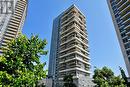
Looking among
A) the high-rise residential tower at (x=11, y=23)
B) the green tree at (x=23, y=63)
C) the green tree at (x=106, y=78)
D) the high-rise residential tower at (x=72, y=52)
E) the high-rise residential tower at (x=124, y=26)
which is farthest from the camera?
the high-rise residential tower at (x=11, y=23)

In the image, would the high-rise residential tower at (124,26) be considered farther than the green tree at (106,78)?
Yes

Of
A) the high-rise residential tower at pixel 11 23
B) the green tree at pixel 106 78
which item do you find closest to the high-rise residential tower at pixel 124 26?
the green tree at pixel 106 78

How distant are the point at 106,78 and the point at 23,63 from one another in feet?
54.0

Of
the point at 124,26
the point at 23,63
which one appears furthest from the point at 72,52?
the point at 23,63

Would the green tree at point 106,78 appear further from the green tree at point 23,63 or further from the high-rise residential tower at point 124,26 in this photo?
the high-rise residential tower at point 124,26

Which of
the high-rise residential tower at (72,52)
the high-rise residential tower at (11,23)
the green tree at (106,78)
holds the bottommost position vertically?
the green tree at (106,78)

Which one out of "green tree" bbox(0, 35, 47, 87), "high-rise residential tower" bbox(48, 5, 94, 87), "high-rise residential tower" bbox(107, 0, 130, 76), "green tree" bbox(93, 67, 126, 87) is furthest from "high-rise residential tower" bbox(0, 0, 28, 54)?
"green tree" bbox(0, 35, 47, 87)

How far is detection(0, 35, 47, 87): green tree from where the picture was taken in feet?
31.5

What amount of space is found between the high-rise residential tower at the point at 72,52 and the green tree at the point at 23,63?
33.0m

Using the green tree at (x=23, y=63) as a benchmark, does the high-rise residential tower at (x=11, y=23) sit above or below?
above

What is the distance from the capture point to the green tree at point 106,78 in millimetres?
22019

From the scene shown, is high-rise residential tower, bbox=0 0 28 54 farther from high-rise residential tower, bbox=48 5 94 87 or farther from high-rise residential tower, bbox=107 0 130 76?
high-rise residential tower, bbox=107 0 130 76

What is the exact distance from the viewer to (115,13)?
2522 inches

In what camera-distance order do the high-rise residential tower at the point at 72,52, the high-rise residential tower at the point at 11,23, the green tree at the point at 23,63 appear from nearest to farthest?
the green tree at the point at 23,63 → the high-rise residential tower at the point at 72,52 → the high-rise residential tower at the point at 11,23
